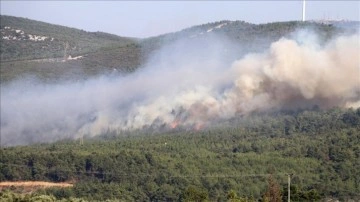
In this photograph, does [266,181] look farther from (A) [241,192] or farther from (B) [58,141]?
(B) [58,141]

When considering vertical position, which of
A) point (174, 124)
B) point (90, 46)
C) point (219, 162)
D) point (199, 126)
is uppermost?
point (90, 46)

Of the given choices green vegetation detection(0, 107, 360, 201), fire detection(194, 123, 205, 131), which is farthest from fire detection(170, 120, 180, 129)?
green vegetation detection(0, 107, 360, 201)

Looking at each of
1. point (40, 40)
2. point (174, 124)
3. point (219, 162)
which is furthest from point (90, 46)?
point (219, 162)

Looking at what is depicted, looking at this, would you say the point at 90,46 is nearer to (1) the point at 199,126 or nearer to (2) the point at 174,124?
(2) the point at 174,124

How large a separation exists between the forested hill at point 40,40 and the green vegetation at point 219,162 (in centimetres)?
5489

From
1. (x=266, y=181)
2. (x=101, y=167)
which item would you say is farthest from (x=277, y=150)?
(x=101, y=167)

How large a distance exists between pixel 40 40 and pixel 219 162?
278 feet

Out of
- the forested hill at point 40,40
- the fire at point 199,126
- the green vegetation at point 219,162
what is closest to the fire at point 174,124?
the fire at point 199,126

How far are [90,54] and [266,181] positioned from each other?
68.8m

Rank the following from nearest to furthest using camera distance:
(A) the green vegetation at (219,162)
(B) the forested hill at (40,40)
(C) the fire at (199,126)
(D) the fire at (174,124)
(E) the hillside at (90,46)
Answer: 1. (A) the green vegetation at (219,162)
2. (C) the fire at (199,126)
3. (D) the fire at (174,124)
4. (E) the hillside at (90,46)
5. (B) the forested hill at (40,40)

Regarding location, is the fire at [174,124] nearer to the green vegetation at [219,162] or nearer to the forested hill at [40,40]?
the green vegetation at [219,162]

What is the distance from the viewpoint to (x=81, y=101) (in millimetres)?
99375

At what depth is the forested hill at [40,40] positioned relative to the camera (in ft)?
457

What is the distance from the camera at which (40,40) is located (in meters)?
151
